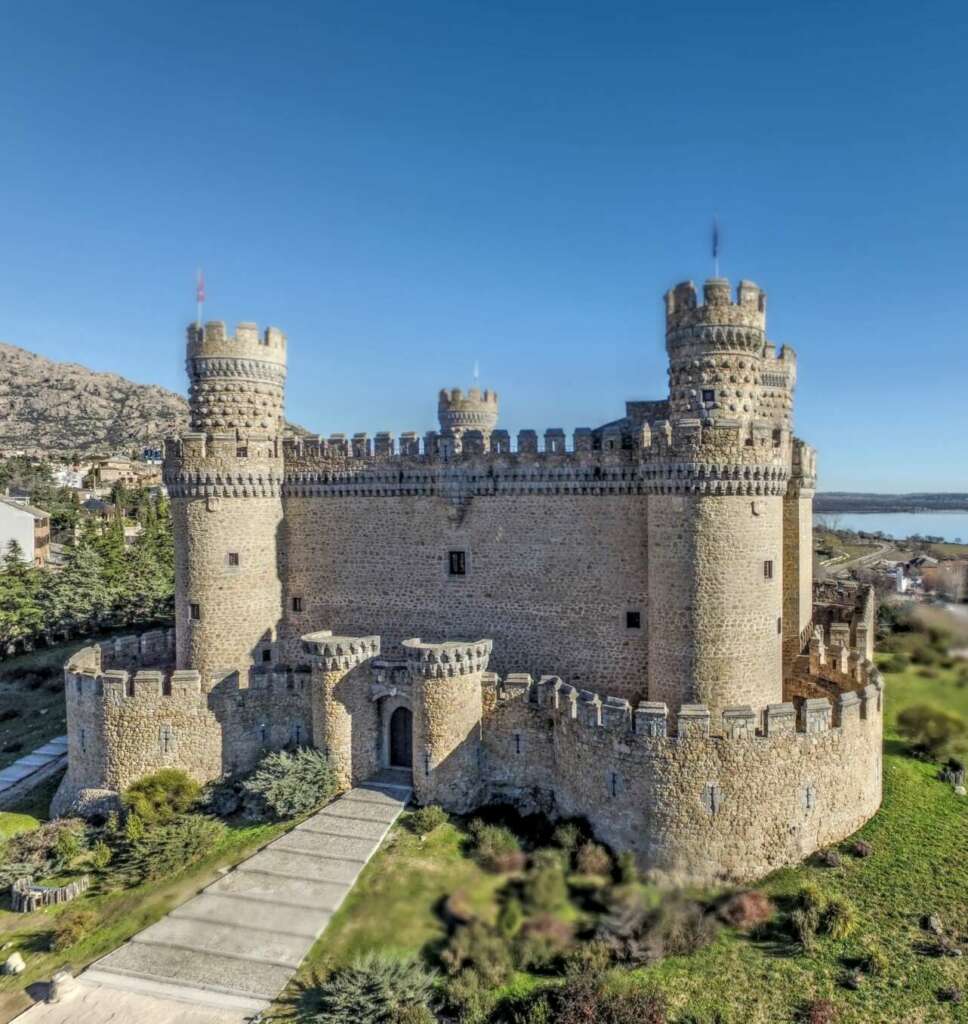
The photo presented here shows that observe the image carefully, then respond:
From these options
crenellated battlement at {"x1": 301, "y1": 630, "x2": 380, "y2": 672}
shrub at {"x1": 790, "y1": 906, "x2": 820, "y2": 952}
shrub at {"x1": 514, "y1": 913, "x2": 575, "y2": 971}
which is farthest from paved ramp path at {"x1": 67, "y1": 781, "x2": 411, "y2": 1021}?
shrub at {"x1": 790, "y1": 906, "x2": 820, "y2": 952}

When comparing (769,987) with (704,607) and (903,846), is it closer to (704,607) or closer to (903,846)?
(903,846)

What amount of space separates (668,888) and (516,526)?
32.4 feet

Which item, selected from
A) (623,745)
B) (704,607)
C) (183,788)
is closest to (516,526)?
(704,607)

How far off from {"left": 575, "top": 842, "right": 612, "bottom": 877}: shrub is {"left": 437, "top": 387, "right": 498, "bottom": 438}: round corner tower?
70.7 ft

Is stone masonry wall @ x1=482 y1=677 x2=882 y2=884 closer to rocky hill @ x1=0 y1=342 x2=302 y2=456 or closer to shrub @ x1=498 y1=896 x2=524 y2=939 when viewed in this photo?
shrub @ x1=498 y1=896 x2=524 y2=939

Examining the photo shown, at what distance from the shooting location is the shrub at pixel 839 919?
14281 millimetres

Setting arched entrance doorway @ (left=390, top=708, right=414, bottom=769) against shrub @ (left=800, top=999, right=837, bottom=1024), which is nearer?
shrub @ (left=800, top=999, right=837, bottom=1024)

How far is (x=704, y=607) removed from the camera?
1820cm

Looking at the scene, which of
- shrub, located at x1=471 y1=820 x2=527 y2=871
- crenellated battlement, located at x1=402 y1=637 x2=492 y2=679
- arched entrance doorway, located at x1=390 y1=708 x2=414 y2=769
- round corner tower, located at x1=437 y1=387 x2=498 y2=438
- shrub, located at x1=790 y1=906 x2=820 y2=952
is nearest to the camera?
shrub, located at x1=790 y1=906 x2=820 y2=952

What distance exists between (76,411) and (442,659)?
13436cm

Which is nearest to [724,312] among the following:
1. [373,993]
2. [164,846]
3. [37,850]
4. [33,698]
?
[373,993]

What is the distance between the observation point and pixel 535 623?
21328 millimetres

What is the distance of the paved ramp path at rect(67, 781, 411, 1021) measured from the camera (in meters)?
14.2

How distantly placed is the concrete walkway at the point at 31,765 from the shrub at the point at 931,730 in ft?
85.0
